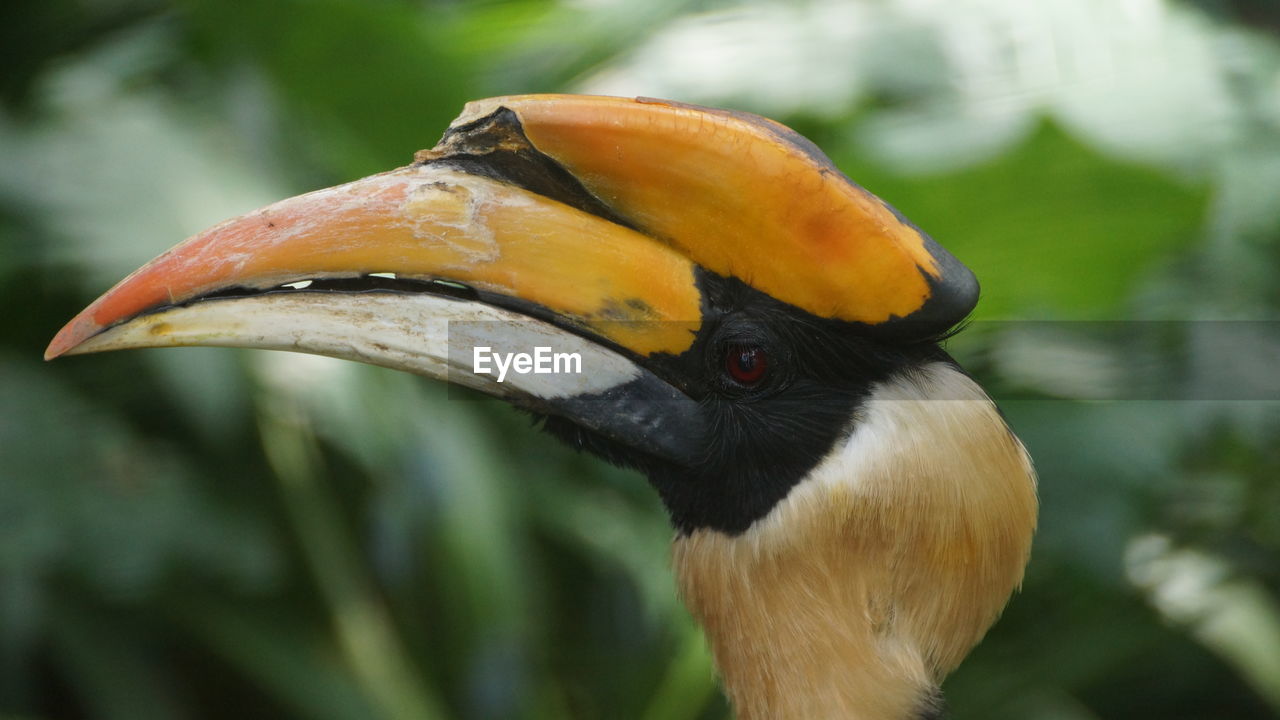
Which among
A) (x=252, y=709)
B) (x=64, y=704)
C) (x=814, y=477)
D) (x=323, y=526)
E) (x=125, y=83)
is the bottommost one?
(x=252, y=709)

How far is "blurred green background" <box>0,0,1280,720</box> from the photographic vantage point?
2.02 metres

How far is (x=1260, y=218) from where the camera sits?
2.16 m

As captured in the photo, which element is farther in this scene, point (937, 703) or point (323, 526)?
point (323, 526)

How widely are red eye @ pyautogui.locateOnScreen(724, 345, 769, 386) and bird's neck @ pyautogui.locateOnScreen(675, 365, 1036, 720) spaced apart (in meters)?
0.11

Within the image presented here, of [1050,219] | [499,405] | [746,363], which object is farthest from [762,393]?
[499,405]

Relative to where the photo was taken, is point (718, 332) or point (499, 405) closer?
point (718, 332)

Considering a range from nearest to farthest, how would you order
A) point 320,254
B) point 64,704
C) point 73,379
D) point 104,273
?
point 320,254, point 104,273, point 73,379, point 64,704

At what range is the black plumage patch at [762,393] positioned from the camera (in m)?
1.15

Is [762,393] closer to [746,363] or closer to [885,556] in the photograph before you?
[746,363]

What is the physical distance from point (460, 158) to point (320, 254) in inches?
6.7

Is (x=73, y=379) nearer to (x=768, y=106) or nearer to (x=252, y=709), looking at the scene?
(x=252, y=709)

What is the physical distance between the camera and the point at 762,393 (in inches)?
46.7

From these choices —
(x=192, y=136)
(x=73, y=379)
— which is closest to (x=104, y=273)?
(x=192, y=136)

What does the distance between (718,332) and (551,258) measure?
0.18 metres
